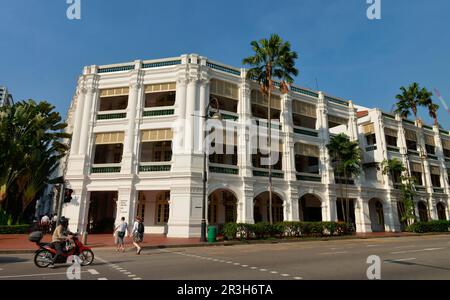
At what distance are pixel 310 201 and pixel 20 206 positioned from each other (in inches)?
1141

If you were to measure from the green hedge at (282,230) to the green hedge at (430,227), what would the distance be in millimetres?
10421

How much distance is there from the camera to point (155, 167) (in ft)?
79.0

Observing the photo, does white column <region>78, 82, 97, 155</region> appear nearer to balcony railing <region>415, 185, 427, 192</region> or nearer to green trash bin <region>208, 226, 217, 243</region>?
green trash bin <region>208, 226, 217, 243</region>

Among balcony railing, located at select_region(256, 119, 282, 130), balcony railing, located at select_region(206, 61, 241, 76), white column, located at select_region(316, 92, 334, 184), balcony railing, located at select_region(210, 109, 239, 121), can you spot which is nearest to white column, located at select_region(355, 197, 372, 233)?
white column, located at select_region(316, 92, 334, 184)

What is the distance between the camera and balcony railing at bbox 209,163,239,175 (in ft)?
79.7

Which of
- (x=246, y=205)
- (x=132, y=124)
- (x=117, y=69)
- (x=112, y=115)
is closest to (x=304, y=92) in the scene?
(x=246, y=205)

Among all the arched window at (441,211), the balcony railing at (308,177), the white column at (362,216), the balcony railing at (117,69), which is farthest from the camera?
the arched window at (441,211)

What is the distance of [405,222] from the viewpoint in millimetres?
35219

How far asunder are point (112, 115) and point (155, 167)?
6.48m

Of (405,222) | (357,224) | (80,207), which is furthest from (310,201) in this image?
(80,207)

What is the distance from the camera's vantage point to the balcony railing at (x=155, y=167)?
23.8 m

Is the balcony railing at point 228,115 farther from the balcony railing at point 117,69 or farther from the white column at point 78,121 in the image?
the white column at point 78,121

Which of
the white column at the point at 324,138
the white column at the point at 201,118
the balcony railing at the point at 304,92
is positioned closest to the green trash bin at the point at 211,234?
the white column at the point at 201,118
